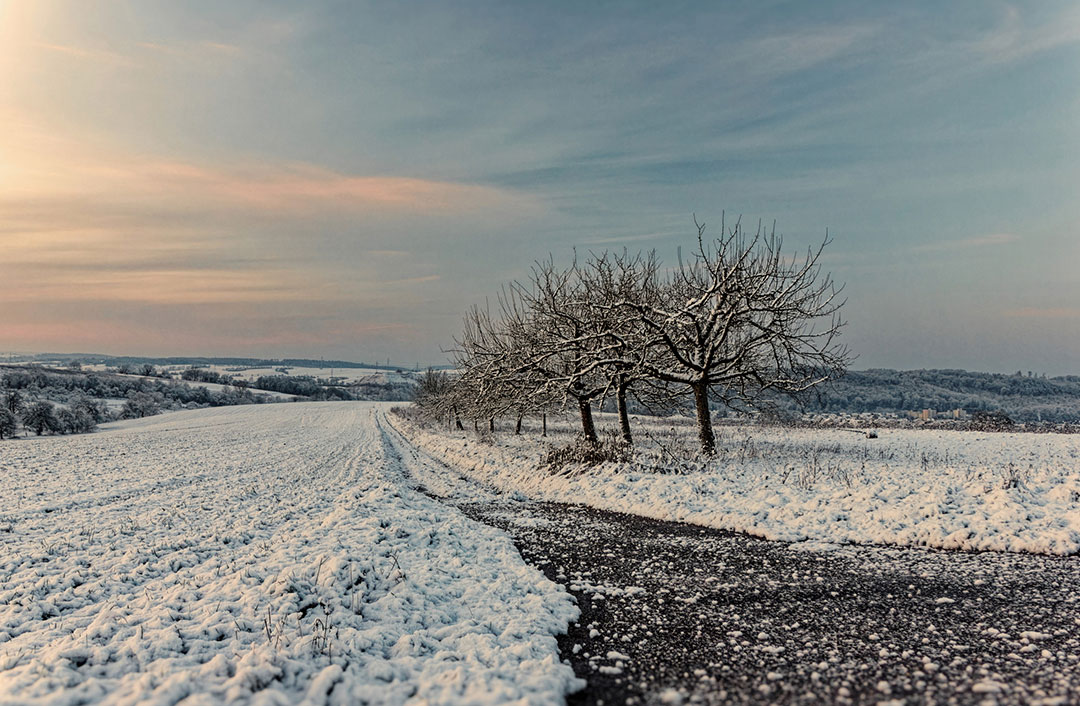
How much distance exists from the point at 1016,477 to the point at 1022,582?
5.70 m

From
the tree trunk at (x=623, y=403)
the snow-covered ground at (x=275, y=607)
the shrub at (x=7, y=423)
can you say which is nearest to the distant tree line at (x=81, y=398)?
the shrub at (x=7, y=423)

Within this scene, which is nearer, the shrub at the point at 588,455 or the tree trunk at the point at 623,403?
the shrub at the point at 588,455

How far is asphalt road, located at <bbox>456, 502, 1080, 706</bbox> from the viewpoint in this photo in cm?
489

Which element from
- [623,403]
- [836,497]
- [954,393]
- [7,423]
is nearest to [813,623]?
[836,497]

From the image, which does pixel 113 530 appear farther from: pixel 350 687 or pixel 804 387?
pixel 804 387

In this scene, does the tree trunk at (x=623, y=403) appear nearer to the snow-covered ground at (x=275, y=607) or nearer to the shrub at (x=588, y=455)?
the shrub at (x=588, y=455)

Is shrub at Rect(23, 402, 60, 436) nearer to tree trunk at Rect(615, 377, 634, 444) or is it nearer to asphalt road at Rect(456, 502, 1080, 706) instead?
tree trunk at Rect(615, 377, 634, 444)

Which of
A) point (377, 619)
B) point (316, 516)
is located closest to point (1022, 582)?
point (377, 619)

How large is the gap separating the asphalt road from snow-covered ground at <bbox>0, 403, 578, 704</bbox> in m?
0.79

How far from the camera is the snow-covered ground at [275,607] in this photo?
4.83 m

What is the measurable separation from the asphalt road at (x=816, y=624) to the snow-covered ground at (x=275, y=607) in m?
0.79

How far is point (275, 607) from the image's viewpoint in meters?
6.50

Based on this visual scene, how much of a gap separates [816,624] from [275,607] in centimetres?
634

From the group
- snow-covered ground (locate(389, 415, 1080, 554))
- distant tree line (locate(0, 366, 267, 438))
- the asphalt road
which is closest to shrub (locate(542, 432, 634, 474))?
snow-covered ground (locate(389, 415, 1080, 554))
